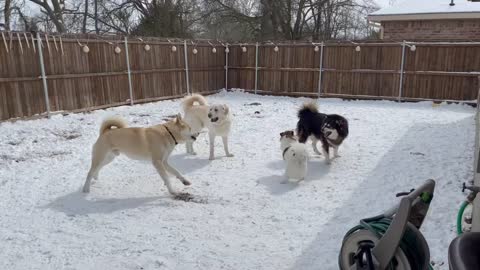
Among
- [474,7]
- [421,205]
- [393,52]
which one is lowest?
[421,205]

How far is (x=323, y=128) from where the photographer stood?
6.50m

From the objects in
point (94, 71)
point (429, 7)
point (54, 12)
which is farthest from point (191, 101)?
point (54, 12)

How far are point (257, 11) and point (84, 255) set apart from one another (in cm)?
2438

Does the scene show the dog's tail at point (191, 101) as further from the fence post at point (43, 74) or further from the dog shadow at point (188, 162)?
the fence post at point (43, 74)

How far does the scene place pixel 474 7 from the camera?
14945 mm

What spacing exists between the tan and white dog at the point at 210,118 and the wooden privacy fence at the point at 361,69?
9.20 m

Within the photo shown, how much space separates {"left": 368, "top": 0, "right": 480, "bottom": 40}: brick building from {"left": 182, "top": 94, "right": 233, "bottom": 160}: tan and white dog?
39.6 feet

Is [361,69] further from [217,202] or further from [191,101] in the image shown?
[217,202]

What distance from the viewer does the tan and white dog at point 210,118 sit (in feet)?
22.2

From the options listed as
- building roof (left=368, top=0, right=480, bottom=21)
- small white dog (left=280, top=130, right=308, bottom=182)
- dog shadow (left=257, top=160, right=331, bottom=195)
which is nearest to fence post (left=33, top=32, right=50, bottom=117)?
dog shadow (left=257, top=160, right=331, bottom=195)

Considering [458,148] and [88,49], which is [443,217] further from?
[88,49]

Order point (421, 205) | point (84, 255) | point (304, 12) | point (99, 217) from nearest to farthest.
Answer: point (421, 205) < point (84, 255) < point (99, 217) < point (304, 12)

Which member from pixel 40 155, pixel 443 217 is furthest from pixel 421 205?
pixel 40 155

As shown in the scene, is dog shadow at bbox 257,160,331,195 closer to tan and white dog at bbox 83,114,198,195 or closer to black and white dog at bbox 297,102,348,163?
black and white dog at bbox 297,102,348,163
